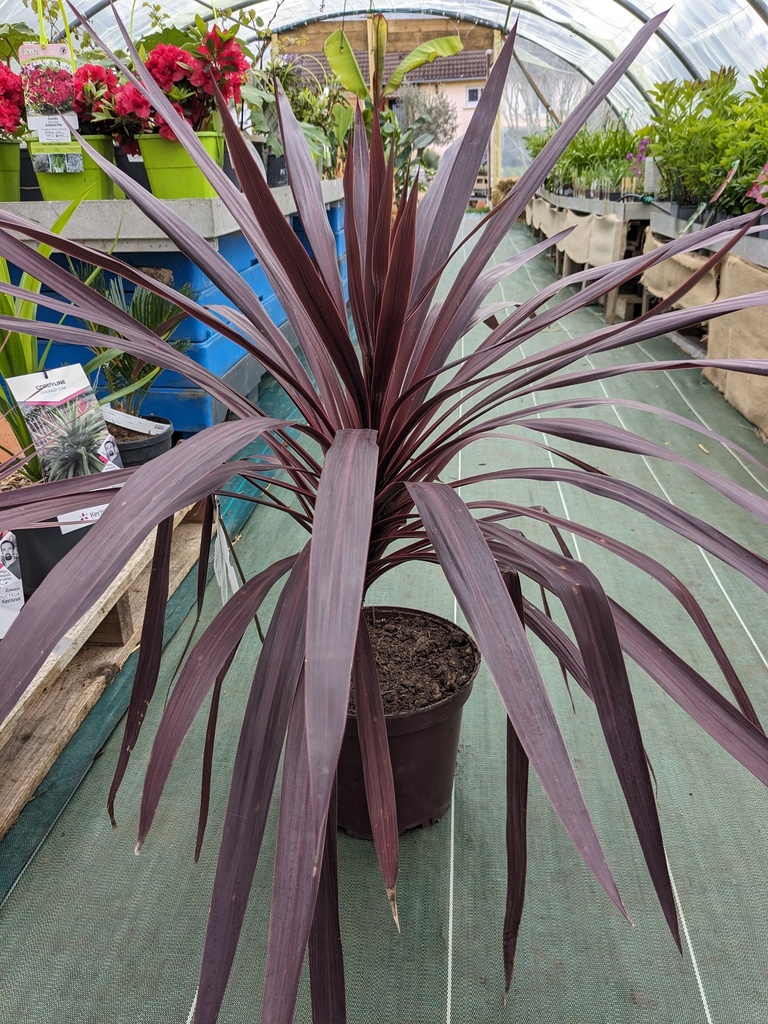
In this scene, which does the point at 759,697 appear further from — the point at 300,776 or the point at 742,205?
the point at 742,205

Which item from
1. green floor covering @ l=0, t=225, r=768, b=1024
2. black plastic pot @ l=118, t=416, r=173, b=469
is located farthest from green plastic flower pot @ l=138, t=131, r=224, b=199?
green floor covering @ l=0, t=225, r=768, b=1024

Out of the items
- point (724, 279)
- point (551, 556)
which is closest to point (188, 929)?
point (551, 556)

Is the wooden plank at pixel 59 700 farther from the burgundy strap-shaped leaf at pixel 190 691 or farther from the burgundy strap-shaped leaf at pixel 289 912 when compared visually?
the burgundy strap-shaped leaf at pixel 289 912

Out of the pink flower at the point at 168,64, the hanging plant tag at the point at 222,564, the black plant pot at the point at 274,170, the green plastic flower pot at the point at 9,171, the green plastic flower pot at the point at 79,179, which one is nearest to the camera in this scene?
the hanging plant tag at the point at 222,564

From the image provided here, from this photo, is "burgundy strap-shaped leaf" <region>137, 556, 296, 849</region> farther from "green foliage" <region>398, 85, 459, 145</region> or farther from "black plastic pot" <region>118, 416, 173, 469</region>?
"green foliage" <region>398, 85, 459, 145</region>

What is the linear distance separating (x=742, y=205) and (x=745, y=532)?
5.58 feet

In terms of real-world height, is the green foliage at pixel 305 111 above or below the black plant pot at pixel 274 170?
above

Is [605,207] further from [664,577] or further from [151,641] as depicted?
→ [151,641]

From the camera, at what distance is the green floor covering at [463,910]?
0.95 m

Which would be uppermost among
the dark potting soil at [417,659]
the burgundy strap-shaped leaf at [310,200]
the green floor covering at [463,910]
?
the burgundy strap-shaped leaf at [310,200]

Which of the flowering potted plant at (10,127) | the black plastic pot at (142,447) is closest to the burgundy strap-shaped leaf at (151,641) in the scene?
the black plastic pot at (142,447)

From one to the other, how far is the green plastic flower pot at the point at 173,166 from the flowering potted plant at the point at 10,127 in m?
0.33

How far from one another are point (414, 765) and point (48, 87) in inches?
73.4

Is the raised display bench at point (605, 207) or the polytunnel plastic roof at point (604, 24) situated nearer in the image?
the raised display bench at point (605, 207)
